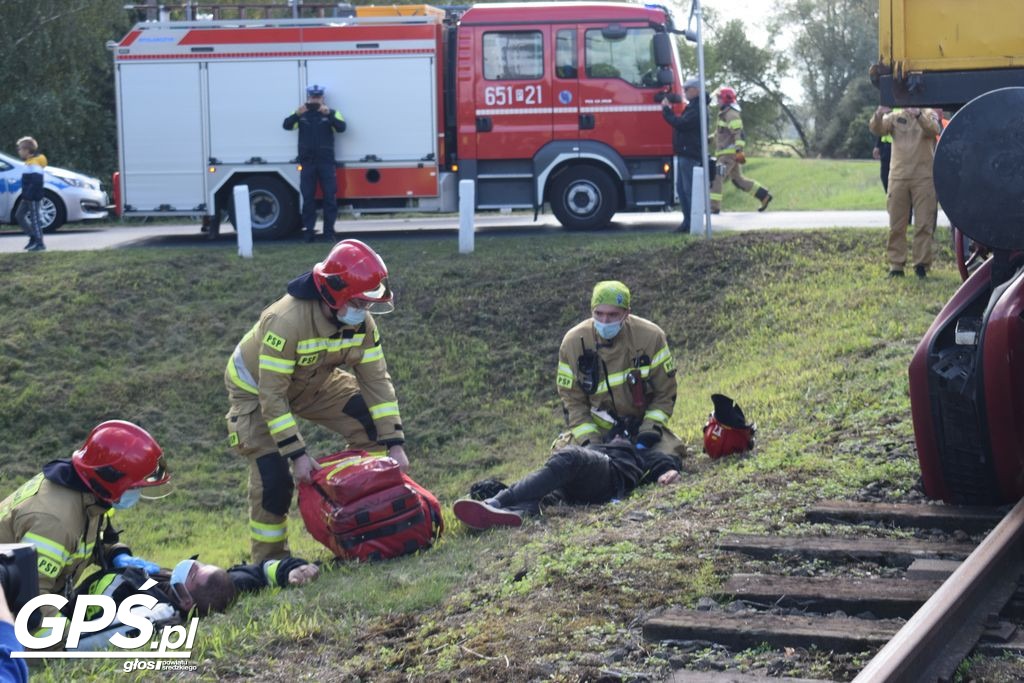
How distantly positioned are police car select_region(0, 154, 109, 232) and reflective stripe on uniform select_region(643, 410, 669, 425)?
15030 millimetres

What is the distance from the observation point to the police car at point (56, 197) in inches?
814

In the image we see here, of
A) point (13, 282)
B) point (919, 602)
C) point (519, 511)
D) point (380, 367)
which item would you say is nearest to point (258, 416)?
point (380, 367)

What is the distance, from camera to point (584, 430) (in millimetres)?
8211

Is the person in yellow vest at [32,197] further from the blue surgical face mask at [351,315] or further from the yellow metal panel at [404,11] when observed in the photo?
the blue surgical face mask at [351,315]

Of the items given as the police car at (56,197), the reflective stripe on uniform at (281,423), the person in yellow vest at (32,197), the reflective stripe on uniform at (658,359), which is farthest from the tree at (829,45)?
the reflective stripe on uniform at (281,423)

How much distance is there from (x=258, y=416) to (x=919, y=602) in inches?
159

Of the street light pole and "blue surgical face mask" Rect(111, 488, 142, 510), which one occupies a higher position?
the street light pole

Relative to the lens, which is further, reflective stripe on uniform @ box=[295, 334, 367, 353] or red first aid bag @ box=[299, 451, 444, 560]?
reflective stripe on uniform @ box=[295, 334, 367, 353]

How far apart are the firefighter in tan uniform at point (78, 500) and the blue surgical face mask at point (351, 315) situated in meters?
1.34

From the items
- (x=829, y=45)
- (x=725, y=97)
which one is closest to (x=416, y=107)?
(x=725, y=97)

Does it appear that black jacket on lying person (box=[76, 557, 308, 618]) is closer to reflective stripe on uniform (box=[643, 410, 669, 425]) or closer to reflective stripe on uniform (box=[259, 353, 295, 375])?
reflective stripe on uniform (box=[259, 353, 295, 375])

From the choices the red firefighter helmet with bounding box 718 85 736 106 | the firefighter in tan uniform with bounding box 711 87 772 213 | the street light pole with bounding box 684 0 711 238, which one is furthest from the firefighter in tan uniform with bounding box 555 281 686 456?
the red firefighter helmet with bounding box 718 85 736 106

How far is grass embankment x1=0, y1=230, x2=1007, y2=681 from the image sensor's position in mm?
5406

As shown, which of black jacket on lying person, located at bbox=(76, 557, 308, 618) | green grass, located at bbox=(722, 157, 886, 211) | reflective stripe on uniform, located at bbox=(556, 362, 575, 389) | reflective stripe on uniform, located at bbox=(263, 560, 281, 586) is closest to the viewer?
black jacket on lying person, located at bbox=(76, 557, 308, 618)
